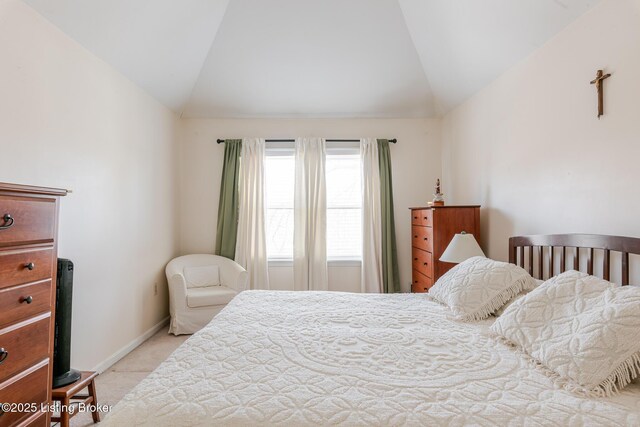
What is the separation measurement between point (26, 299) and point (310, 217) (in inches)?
126

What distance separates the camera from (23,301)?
4.80 feet

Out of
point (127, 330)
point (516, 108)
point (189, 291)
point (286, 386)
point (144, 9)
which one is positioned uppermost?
point (144, 9)

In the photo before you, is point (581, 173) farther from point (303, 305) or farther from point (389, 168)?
point (389, 168)

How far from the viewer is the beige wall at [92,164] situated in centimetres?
206

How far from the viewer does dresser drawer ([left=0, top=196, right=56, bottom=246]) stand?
4.50ft

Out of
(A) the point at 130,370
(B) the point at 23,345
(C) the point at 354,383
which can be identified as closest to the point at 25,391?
(B) the point at 23,345

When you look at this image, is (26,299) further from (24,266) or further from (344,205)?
(344,205)

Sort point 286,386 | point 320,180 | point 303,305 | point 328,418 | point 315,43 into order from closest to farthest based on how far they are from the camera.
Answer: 1. point 328,418
2. point 286,386
3. point 303,305
4. point 315,43
5. point 320,180

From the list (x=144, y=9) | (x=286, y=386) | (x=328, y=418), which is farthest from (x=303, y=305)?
(x=144, y=9)

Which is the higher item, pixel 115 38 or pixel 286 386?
pixel 115 38

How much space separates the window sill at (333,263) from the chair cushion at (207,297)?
2.75ft

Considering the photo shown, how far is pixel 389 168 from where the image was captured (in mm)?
4480

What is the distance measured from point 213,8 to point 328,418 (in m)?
3.55

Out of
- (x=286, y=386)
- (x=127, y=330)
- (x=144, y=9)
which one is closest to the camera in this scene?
(x=286, y=386)
